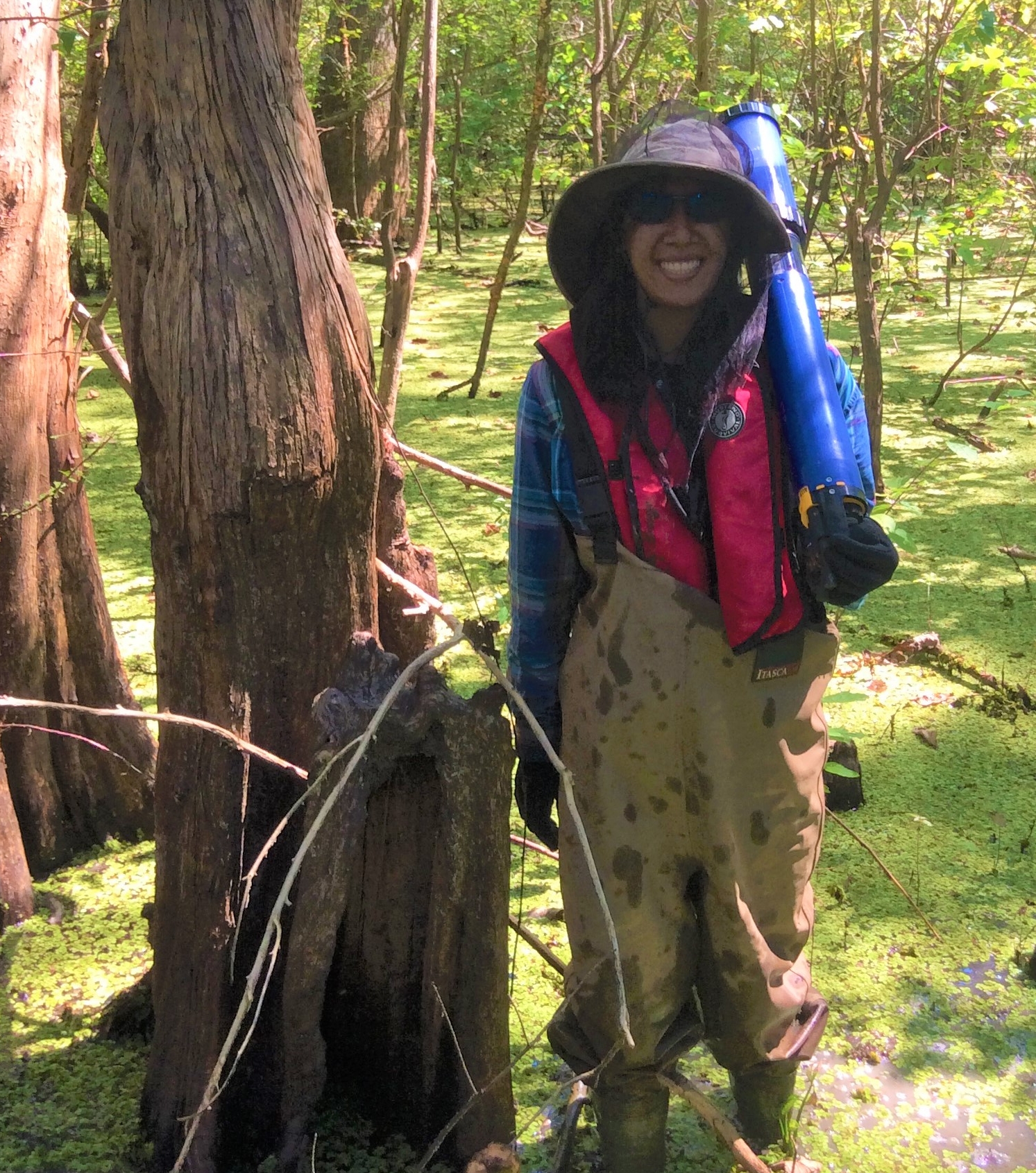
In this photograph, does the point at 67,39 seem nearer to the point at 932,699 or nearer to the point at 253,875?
the point at 253,875

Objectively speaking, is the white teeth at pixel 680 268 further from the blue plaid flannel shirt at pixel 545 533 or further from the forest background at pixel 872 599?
the forest background at pixel 872 599

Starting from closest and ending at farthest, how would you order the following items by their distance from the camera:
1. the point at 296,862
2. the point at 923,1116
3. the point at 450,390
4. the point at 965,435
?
the point at 296,862, the point at 923,1116, the point at 965,435, the point at 450,390

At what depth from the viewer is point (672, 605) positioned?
1494 millimetres

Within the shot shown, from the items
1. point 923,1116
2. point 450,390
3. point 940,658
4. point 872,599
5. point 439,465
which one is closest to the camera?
point 923,1116

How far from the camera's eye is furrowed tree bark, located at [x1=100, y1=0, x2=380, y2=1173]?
150 centimetres

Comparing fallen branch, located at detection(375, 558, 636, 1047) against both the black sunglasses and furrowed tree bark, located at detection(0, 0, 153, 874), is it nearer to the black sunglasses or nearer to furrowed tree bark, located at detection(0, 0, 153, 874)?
the black sunglasses

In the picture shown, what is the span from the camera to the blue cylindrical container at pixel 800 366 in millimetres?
1403

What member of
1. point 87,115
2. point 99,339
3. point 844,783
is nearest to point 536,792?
point 844,783

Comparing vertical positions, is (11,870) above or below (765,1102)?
above

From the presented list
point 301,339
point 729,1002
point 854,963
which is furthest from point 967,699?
point 301,339

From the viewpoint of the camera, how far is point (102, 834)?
2.61m

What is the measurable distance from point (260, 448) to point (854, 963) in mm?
1658

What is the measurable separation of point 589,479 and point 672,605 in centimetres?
20

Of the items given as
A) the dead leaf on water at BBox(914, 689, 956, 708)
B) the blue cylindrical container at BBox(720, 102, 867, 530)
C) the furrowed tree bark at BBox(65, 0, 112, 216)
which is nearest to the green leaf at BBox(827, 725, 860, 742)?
the dead leaf on water at BBox(914, 689, 956, 708)
